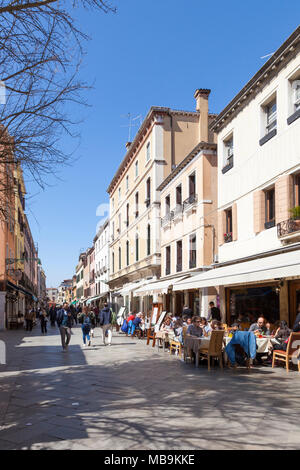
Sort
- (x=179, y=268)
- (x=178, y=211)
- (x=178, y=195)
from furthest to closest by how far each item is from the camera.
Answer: (x=178, y=195) < (x=178, y=211) < (x=179, y=268)

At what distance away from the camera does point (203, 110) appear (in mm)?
27609

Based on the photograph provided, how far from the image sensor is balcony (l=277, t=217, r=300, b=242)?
41.3 ft

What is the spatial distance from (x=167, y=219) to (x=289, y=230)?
44.1ft

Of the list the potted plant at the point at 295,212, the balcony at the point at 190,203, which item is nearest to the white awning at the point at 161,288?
the balcony at the point at 190,203

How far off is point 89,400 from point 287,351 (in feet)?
16.2

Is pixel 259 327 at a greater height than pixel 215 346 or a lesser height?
greater

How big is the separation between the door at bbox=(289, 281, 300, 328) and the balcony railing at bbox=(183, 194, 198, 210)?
28.2ft

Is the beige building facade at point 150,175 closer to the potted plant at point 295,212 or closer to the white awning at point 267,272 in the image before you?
the white awning at point 267,272

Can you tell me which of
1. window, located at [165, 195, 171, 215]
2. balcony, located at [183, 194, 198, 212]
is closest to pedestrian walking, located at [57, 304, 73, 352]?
balcony, located at [183, 194, 198, 212]

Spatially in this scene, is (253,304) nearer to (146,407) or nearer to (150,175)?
(146,407)

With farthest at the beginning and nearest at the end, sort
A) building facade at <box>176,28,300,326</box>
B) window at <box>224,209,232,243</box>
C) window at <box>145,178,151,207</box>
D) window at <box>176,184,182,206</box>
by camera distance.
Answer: window at <box>145,178,151,207</box> → window at <box>176,184,182,206</box> → window at <box>224,209,232,243</box> → building facade at <box>176,28,300,326</box>

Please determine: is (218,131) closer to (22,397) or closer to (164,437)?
(22,397)

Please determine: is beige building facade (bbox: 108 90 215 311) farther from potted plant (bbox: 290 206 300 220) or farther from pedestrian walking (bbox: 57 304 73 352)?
potted plant (bbox: 290 206 300 220)

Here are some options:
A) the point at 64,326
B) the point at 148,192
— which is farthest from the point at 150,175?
the point at 64,326
